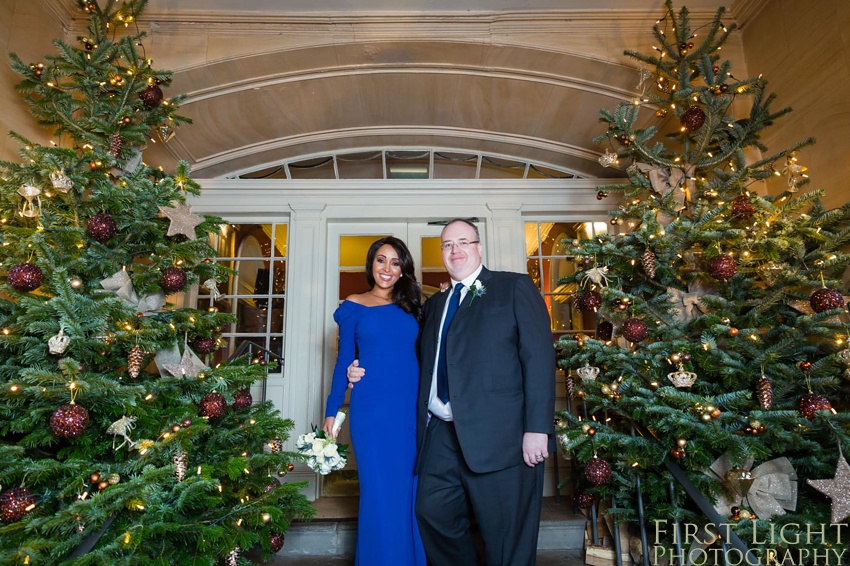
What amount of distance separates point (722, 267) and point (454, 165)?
2586 millimetres

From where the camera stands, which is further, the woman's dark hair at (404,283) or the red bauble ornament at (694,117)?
the red bauble ornament at (694,117)

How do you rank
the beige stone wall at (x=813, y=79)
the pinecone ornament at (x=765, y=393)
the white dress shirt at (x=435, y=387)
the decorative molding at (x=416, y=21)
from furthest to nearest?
1. the decorative molding at (x=416, y=21)
2. the beige stone wall at (x=813, y=79)
3. the pinecone ornament at (x=765, y=393)
4. the white dress shirt at (x=435, y=387)

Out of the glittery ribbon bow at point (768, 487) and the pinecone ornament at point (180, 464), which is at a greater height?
the pinecone ornament at point (180, 464)

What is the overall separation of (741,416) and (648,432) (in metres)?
0.43

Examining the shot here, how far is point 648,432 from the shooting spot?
2.50m

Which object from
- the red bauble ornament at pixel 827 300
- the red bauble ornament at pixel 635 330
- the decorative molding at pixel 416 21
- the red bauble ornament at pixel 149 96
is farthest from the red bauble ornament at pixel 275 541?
the decorative molding at pixel 416 21

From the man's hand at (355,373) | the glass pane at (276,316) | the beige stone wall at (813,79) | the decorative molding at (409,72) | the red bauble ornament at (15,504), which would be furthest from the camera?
the glass pane at (276,316)

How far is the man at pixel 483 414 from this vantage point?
1945mm

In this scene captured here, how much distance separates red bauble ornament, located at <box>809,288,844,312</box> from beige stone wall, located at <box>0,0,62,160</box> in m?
4.02

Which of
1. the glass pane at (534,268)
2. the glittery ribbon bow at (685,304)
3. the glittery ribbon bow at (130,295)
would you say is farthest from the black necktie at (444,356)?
the glass pane at (534,268)

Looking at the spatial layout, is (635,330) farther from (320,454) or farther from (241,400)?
(241,400)

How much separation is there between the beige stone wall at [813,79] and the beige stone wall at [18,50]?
14.6ft

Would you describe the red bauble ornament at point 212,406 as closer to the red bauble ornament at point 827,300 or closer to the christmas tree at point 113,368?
the christmas tree at point 113,368

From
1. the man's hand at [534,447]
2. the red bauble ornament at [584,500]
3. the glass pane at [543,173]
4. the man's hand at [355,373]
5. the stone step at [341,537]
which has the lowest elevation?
the stone step at [341,537]
